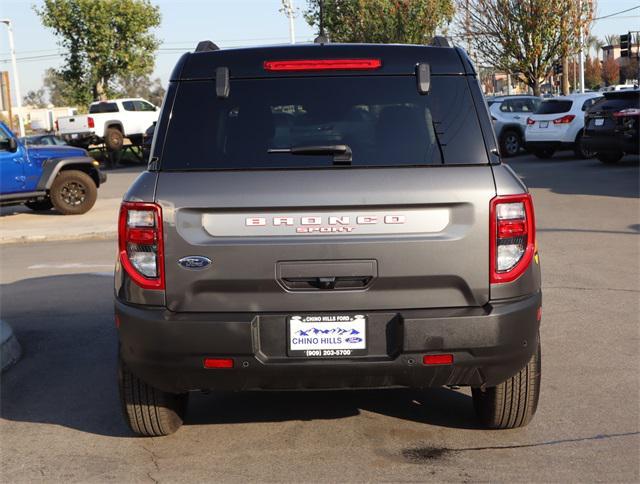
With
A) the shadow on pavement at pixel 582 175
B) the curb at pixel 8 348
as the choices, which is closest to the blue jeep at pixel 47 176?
the shadow on pavement at pixel 582 175

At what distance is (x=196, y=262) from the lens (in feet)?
14.1

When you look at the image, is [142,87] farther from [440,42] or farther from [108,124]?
[440,42]

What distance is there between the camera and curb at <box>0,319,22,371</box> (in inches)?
271

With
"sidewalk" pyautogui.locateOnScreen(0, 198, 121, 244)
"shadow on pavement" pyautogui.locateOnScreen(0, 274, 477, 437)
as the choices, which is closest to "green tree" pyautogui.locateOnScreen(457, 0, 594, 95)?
"sidewalk" pyautogui.locateOnScreen(0, 198, 121, 244)

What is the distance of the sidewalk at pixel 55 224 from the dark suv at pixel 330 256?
10.3 m

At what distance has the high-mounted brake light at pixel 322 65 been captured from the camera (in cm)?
459

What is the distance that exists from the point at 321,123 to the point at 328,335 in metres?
1.01

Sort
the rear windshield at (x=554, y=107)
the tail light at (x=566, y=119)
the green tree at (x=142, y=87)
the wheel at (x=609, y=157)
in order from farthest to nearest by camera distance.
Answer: the green tree at (x=142, y=87), the rear windshield at (x=554, y=107), the tail light at (x=566, y=119), the wheel at (x=609, y=157)

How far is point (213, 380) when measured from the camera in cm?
443

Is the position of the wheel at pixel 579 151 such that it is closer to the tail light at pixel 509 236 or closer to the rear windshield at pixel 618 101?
the rear windshield at pixel 618 101

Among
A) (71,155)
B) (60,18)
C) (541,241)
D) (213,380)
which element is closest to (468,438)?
(213,380)

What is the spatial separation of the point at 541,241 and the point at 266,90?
8.19m

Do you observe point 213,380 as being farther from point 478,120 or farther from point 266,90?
point 478,120

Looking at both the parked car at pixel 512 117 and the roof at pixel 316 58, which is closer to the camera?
the roof at pixel 316 58
